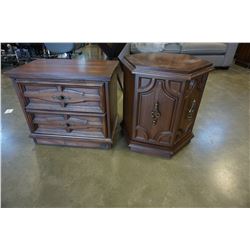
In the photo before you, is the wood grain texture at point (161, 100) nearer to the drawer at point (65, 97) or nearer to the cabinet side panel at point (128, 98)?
the cabinet side panel at point (128, 98)

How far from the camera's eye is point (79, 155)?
1695mm

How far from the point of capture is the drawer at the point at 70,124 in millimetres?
1590

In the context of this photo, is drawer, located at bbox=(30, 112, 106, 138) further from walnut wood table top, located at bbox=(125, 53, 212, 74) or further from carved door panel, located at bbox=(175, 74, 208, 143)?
carved door panel, located at bbox=(175, 74, 208, 143)

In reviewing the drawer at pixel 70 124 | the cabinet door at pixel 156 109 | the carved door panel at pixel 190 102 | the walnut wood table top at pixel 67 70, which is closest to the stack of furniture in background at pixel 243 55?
the carved door panel at pixel 190 102

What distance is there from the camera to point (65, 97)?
A: 1.48 metres

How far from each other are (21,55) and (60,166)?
357 centimetres

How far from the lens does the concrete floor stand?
4.33 ft

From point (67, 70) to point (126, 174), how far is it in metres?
1.01

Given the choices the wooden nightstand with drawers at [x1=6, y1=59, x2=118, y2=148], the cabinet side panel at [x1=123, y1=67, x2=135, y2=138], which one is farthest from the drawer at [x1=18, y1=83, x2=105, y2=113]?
the cabinet side panel at [x1=123, y1=67, x2=135, y2=138]

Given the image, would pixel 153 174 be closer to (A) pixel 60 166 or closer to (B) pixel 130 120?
(B) pixel 130 120

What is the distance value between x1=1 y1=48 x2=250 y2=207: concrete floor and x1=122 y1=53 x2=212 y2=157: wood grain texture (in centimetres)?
18

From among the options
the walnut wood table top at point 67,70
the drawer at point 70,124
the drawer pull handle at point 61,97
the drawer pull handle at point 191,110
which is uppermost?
the walnut wood table top at point 67,70

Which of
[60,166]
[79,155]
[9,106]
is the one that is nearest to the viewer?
[60,166]
